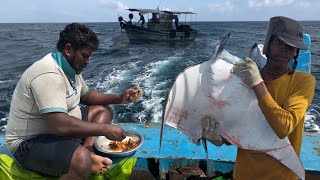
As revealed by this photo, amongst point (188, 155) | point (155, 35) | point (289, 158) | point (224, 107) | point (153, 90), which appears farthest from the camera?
point (155, 35)

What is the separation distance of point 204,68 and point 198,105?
26 cm

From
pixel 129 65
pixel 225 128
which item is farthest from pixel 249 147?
pixel 129 65

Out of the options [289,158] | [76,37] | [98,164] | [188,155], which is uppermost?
[76,37]

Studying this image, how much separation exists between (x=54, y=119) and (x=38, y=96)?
0.69 feet

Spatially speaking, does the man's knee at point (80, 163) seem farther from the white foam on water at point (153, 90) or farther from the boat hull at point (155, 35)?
the boat hull at point (155, 35)

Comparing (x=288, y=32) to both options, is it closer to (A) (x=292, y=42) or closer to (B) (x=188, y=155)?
(A) (x=292, y=42)

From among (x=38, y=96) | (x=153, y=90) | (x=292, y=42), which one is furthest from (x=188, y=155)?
(x=153, y=90)

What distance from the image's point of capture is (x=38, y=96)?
7.14 ft

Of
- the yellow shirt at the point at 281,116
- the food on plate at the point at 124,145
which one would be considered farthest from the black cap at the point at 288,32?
the food on plate at the point at 124,145

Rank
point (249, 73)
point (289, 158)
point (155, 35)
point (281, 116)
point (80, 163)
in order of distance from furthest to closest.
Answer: point (155, 35)
point (80, 163)
point (289, 158)
point (249, 73)
point (281, 116)

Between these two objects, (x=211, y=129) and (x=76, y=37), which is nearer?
(x=211, y=129)

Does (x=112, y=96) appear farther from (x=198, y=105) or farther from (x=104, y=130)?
(x=198, y=105)

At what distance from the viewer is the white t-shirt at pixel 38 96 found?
218 cm

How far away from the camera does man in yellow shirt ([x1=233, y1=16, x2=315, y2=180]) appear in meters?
1.62
